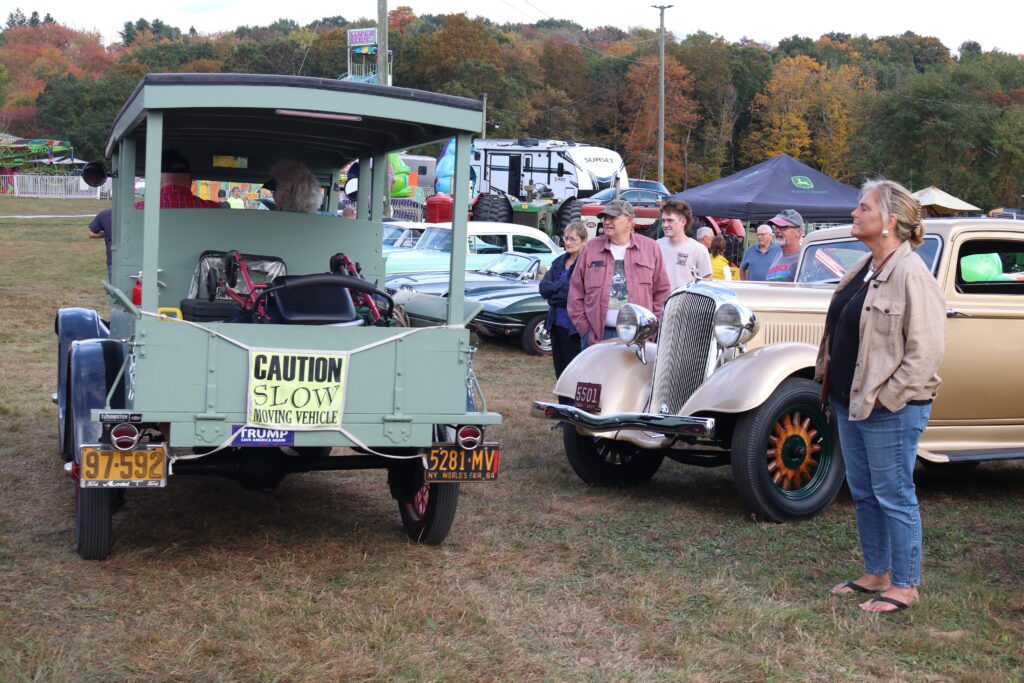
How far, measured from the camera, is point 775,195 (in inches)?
717

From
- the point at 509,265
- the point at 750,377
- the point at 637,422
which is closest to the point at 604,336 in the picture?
the point at 637,422

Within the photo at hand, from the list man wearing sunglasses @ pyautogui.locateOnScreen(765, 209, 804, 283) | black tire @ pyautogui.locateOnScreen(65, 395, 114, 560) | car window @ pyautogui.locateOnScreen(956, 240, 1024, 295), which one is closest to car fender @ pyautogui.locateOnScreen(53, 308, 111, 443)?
black tire @ pyautogui.locateOnScreen(65, 395, 114, 560)

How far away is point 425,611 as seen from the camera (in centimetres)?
466

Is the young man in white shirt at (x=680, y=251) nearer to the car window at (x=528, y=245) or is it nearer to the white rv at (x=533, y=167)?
the car window at (x=528, y=245)

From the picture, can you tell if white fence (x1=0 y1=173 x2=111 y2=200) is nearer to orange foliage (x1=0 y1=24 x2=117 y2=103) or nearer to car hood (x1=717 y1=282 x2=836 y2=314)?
orange foliage (x1=0 y1=24 x2=117 y2=103)

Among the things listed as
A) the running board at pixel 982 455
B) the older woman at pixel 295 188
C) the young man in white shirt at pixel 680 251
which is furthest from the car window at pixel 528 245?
the running board at pixel 982 455

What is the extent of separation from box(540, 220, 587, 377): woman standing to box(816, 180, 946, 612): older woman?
11.6 feet

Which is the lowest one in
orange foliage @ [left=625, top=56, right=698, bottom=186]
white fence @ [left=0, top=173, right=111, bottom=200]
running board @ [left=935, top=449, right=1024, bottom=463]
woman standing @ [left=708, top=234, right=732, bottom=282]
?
running board @ [left=935, top=449, right=1024, bottom=463]

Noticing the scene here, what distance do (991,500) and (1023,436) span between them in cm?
46

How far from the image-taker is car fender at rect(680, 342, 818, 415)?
6.11m

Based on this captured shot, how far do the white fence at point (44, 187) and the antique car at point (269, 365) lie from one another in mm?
52219

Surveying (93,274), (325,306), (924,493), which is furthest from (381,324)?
(93,274)

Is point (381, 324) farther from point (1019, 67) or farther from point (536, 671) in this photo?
point (1019, 67)

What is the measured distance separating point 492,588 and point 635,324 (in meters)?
2.47
